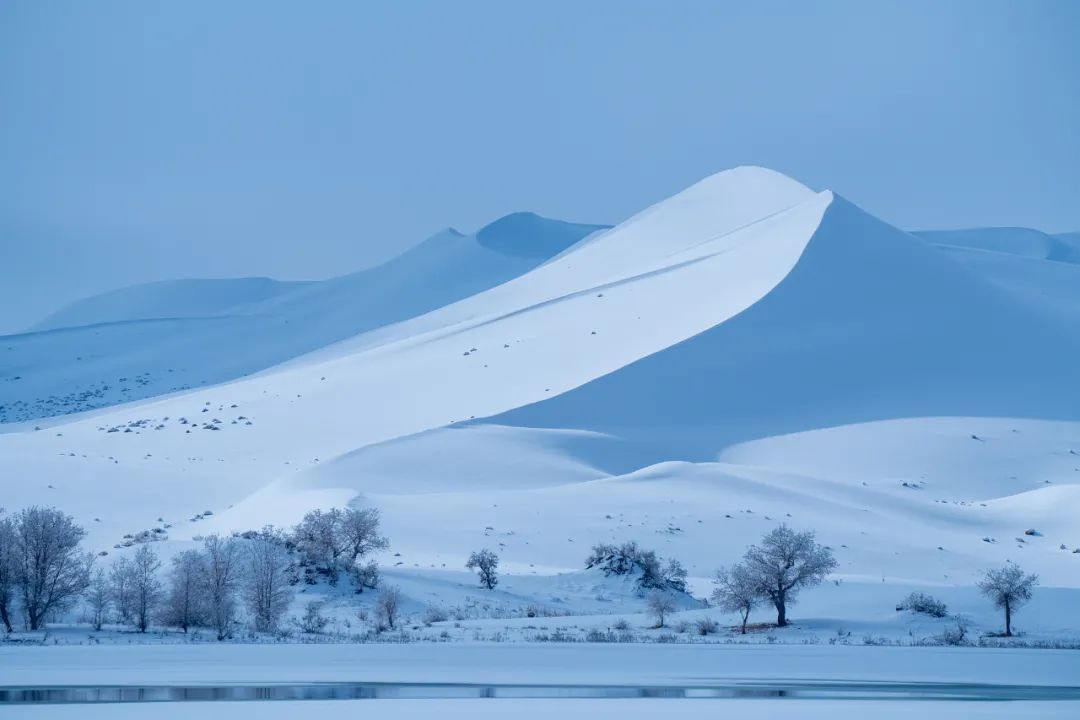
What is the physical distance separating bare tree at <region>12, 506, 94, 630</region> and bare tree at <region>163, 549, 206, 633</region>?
193 centimetres

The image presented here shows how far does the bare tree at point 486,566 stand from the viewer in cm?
3793

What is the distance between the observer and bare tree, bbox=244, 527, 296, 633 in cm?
3103

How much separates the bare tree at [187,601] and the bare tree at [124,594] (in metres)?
0.77

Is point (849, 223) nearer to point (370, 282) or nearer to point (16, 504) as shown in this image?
point (16, 504)

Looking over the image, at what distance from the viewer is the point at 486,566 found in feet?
126

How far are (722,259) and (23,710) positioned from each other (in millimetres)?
74248

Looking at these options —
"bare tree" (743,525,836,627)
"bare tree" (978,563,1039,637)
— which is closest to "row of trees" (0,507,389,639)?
"bare tree" (743,525,836,627)

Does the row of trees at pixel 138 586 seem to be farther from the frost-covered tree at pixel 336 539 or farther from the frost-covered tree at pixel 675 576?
the frost-covered tree at pixel 675 576

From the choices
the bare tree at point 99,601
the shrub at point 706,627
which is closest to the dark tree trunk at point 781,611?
the shrub at point 706,627

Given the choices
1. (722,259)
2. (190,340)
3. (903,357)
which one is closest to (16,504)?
A: (903,357)

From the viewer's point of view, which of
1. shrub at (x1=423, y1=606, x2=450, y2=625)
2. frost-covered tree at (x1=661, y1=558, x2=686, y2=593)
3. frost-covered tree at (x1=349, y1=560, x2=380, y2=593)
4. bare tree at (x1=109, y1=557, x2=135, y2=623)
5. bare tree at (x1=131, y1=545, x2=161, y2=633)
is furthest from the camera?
frost-covered tree at (x1=661, y1=558, x2=686, y2=593)

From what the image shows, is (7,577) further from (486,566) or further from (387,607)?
(486,566)

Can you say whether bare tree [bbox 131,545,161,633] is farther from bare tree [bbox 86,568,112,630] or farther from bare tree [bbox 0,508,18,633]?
bare tree [bbox 0,508,18,633]

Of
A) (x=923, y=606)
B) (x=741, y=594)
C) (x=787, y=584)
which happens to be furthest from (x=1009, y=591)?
(x=741, y=594)
